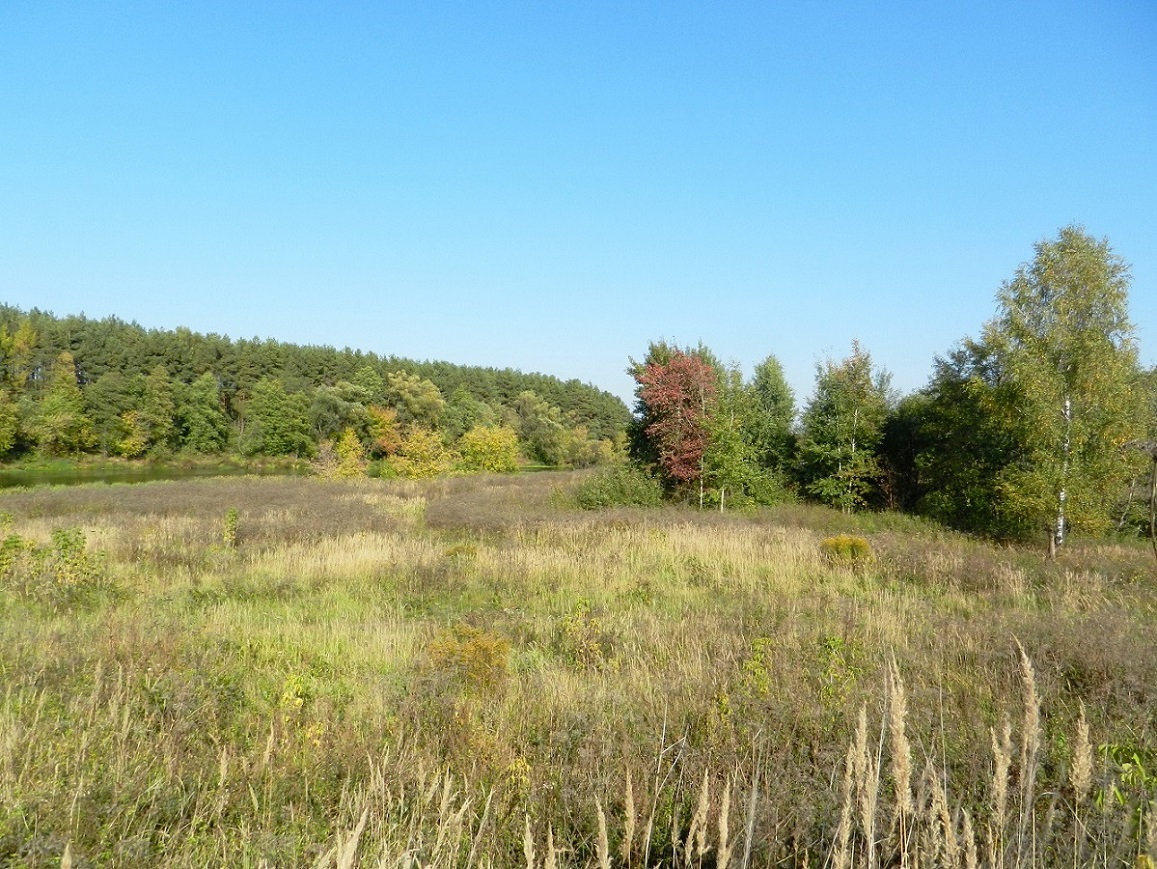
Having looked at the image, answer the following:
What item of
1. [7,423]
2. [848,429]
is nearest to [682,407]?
[848,429]

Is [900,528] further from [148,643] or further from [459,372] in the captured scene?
[459,372]

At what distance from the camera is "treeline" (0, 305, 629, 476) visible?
5562cm

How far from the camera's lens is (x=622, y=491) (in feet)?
69.4

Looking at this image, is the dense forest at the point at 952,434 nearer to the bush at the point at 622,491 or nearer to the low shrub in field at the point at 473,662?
the bush at the point at 622,491

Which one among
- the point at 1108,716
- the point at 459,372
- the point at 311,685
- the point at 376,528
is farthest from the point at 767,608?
the point at 459,372

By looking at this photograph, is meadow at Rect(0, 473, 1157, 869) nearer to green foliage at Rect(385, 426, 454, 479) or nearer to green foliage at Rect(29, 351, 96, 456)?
green foliage at Rect(385, 426, 454, 479)

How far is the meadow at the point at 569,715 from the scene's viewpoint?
2408 mm

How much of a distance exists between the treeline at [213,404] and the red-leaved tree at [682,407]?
83.2ft

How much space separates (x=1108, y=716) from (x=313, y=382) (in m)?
78.5

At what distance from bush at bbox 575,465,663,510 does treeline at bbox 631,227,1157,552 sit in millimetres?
921

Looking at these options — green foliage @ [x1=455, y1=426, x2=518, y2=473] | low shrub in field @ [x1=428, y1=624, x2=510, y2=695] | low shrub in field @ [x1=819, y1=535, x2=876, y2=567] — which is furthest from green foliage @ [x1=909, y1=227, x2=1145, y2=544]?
green foliage @ [x1=455, y1=426, x2=518, y2=473]

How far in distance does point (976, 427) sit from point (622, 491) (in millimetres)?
10834

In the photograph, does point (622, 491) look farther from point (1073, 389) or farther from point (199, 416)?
point (199, 416)

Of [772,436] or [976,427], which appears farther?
[772,436]
